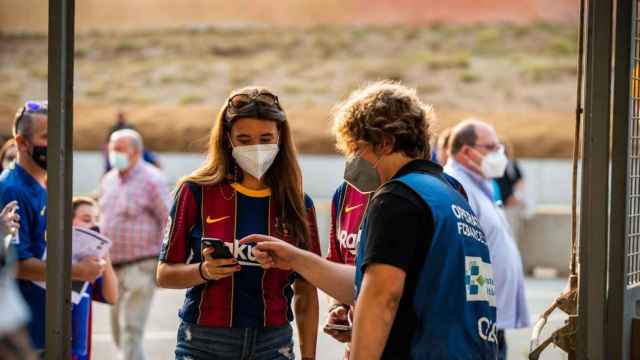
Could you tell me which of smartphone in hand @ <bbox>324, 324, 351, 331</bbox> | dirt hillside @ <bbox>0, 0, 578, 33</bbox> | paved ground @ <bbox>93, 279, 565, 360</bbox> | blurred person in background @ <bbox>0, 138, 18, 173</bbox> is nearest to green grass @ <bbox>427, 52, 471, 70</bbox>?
dirt hillside @ <bbox>0, 0, 578, 33</bbox>

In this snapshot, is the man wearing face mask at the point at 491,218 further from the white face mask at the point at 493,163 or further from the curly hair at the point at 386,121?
the curly hair at the point at 386,121

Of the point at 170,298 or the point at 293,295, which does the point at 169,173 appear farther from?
the point at 293,295

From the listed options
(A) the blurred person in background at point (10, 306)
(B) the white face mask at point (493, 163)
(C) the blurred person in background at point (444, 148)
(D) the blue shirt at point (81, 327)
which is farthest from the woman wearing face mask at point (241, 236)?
(C) the blurred person in background at point (444, 148)

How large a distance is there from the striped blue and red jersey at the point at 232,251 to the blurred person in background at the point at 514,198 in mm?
9636

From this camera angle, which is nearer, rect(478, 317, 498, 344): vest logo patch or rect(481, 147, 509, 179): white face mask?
rect(478, 317, 498, 344): vest logo patch

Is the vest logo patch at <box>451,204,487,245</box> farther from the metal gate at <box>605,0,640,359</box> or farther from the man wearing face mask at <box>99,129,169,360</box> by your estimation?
the man wearing face mask at <box>99,129,169,360</box>

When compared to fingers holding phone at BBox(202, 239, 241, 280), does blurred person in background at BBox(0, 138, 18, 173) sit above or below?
above

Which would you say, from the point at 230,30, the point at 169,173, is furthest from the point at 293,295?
the point at 230,30

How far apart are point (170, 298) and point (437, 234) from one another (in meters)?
9.57

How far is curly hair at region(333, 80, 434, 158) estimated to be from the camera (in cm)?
305

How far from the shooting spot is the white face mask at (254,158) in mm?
3689

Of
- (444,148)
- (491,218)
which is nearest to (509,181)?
(444,148)

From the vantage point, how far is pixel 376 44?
28188mm

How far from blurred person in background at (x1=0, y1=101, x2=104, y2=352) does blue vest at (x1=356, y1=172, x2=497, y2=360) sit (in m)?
1.67
